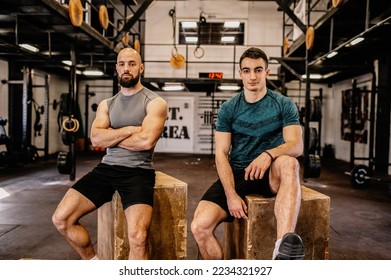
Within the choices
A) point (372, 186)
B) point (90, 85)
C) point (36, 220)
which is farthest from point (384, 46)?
point (90, 85)

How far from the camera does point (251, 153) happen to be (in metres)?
1.86

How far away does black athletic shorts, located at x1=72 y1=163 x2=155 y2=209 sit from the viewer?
1808 millimetres

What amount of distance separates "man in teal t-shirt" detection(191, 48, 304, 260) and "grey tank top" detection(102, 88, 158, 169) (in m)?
0.38

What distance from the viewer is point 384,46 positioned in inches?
228

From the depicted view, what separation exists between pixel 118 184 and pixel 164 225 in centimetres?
33

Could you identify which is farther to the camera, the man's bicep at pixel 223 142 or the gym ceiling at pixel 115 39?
the gym ceiling at pixel 115 39

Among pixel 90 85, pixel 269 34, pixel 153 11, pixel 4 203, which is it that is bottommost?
pixel 4 203

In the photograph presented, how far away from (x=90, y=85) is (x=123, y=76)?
30.5 feet

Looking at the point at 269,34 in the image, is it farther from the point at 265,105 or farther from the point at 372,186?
the point at 265,105

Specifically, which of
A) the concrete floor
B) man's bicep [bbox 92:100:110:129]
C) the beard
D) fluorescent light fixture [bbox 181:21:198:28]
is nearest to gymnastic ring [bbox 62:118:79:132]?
the concrete floor

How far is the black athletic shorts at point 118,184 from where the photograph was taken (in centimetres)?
181

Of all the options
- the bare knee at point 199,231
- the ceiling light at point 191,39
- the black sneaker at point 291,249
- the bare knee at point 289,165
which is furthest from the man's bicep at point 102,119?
the ceiling light at point 191,39

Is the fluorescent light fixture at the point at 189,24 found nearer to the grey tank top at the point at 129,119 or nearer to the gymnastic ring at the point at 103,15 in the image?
the gymnastic ring at the point at 103,15
